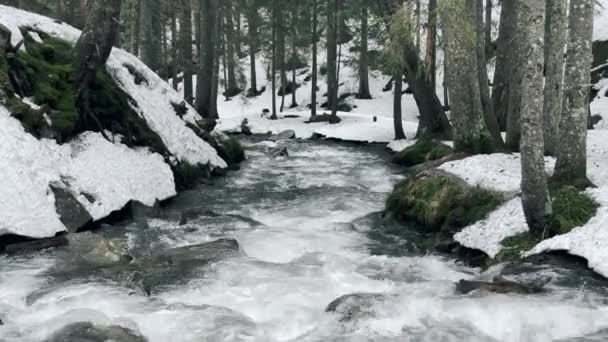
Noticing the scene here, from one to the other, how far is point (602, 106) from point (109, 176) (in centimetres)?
2354

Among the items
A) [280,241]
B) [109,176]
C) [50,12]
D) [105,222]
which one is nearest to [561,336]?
[280,241]

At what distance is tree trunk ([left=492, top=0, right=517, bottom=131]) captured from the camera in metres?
15.5

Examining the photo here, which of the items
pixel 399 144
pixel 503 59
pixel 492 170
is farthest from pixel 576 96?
pixel 399 144

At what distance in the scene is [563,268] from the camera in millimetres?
7000

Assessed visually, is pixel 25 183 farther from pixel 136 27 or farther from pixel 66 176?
pixel 136 27

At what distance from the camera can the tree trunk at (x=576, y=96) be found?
8.58m

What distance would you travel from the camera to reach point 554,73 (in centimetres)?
1095

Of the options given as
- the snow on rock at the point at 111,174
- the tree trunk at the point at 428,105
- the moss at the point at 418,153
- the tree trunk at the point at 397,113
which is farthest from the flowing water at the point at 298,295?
the tree trunk at the point at 397,113

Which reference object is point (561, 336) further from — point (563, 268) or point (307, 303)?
point (307, 303)

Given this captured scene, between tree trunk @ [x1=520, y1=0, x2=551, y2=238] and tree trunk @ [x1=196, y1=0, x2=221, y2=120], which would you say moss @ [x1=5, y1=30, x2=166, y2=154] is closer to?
tree trunk @ [x1=520, y1=0, x2=551, y2=238]

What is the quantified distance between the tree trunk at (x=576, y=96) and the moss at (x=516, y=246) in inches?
67.3

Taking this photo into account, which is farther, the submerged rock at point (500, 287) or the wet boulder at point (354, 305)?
the submerged rock at point (500, 287)

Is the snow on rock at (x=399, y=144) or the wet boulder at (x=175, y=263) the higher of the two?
the snow on rock at (x=399, y=144)

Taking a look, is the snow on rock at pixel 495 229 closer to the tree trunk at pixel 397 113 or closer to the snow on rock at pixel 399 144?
the snow on rock at pixel 399 144
